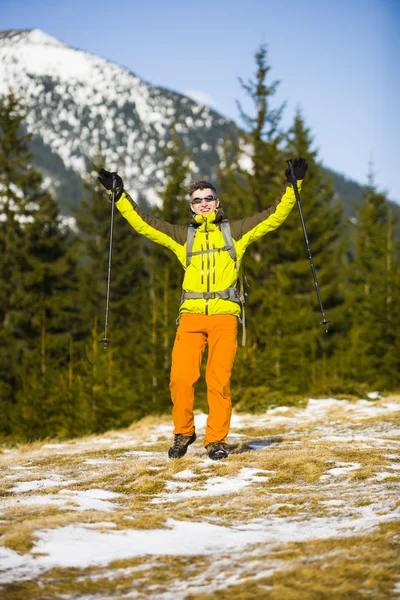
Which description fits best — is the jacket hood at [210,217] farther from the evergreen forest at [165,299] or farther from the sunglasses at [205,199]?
the evergreen forest at [165,299]

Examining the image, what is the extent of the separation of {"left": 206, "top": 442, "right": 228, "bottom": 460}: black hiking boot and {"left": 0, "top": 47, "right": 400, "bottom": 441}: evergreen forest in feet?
18.2

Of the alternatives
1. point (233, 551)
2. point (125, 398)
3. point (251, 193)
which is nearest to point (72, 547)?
point (233, 551)

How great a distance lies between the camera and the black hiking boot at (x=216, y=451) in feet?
20.1

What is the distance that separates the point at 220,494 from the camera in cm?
475

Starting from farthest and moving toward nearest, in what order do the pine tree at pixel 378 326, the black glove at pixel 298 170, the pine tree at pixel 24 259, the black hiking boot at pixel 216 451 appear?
the pine tree at pixel 24 259 < the pine tree at pixel 378 326 < the black glove at pixel 298 170 < the black hiking boot at pixel 216 451

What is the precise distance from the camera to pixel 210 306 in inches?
247

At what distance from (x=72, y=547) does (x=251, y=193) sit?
26.7 meters

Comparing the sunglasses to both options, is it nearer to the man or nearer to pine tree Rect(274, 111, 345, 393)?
the man

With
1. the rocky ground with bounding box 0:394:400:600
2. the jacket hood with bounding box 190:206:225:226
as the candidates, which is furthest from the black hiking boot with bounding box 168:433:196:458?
the jacket hood with bounding box 190:206:225:226

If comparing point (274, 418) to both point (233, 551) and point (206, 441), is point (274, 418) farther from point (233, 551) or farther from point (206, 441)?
point (233, 551)

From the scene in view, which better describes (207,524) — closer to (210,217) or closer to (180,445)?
(180,445)

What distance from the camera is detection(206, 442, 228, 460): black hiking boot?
6121 millimetres

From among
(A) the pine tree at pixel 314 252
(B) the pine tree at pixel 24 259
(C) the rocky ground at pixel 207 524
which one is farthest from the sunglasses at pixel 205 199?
(B) the pine tree at pixel 24 259

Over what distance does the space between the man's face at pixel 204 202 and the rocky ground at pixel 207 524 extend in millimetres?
2641
